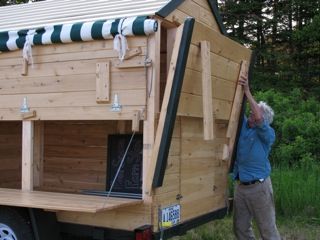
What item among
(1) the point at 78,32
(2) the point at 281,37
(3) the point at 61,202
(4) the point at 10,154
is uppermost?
(2) the point at 281,37

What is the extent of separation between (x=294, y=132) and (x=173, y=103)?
287 inches

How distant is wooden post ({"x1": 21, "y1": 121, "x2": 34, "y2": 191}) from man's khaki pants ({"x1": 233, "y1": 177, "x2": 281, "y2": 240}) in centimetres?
231

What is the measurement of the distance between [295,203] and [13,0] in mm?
14973

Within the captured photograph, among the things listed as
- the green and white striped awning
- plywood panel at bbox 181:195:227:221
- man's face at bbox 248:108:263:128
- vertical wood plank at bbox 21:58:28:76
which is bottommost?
plywood panel at bbox 181:195:227:221

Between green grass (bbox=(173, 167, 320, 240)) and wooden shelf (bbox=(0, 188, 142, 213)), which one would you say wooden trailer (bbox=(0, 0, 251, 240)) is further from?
green grass (bbox=(173, 167, 320, 240))

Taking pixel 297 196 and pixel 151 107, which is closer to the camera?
pixel 151 107

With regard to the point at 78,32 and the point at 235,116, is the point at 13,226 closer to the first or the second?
the point at 78,32

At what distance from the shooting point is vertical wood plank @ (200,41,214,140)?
15.4 ft

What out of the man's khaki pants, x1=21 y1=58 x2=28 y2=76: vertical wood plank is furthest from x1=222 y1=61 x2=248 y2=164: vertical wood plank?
x1=21 y1=58 x2=28 y2=76: vertical wood plank

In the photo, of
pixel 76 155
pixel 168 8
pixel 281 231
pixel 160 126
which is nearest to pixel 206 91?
pixel 160 126

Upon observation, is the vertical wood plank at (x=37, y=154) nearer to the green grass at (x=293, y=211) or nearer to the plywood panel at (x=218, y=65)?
the plywood panel at (x=218, y=65)

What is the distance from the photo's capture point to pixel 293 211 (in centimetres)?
798


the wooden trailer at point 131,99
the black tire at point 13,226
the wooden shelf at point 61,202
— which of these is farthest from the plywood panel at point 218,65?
the black tire at point 13,226

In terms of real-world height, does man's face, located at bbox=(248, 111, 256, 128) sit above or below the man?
above
